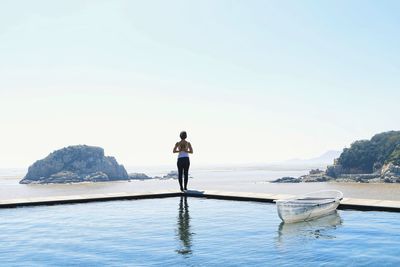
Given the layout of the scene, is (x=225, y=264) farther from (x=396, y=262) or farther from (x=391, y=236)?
(x=391, y=236)

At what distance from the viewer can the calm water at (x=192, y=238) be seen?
7.02 meters

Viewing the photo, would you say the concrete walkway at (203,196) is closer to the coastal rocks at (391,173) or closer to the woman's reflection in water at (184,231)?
the woman's reflection in water at (184,231)

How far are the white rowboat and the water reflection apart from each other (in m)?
0.15

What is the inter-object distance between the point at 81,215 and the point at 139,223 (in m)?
2.44

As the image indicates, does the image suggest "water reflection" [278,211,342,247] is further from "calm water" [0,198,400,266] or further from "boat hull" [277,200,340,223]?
"boat hull" [277,200,340,223]

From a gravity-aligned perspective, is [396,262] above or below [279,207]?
below

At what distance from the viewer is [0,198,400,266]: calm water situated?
23.0ft

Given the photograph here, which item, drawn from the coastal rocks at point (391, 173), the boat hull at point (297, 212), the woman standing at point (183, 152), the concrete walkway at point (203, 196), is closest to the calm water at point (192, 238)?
the boat hull at point (297, 212)

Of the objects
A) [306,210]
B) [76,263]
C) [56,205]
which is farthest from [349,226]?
[56,205]

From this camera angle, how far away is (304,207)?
1049cm

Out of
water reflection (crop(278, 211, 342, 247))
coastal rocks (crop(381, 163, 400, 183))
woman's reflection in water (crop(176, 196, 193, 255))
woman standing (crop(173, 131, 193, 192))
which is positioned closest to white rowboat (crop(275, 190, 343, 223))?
water reflection (crop(278, 211, 342, 247))

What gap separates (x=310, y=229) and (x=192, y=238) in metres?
2.84

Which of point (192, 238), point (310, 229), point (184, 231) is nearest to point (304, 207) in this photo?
point (310, 229)

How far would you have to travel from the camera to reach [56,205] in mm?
14617
